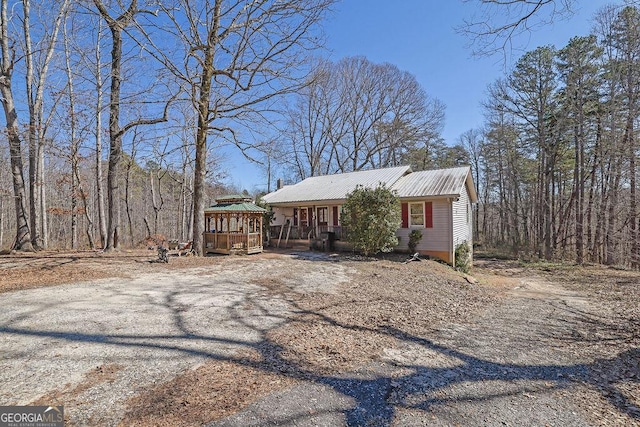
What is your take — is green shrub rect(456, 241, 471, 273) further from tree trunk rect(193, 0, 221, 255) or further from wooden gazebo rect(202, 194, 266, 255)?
tree trunk rect(193, 0, 221, 255)

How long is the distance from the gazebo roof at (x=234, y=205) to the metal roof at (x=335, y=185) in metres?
3.81

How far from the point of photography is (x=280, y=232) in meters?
17.6

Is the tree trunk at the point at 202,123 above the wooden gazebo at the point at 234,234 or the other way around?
above

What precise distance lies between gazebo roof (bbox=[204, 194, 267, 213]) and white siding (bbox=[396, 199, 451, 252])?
25.2ft

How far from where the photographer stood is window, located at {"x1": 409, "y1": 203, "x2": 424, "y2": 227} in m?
13.6

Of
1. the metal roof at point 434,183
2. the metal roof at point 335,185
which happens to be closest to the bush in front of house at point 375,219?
the metal roof at point 434,183

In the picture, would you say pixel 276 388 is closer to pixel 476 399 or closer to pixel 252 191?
pixel 476 399

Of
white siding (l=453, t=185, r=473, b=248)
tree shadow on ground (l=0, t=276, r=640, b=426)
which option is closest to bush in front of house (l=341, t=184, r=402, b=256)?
white siding (l=453, t=185, r=473, b=248)

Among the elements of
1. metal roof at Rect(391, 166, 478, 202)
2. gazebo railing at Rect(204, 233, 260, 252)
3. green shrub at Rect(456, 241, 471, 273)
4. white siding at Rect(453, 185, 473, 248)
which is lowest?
green shrub at Rect(456, 241, 471, 273)

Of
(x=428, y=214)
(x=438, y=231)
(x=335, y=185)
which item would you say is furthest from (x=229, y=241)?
(x=438, y=231)

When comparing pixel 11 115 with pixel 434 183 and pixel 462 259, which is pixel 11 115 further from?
pixel 462 259

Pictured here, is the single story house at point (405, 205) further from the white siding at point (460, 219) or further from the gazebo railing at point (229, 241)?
the gazebo railing at point (229, 241)

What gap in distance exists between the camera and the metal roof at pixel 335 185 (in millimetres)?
16203

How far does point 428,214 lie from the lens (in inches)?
527
